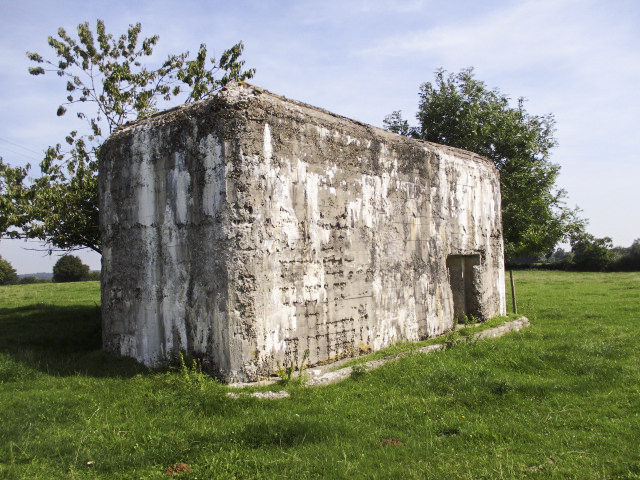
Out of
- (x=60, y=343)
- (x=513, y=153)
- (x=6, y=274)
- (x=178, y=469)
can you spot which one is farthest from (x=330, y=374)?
(x=6, y=274)

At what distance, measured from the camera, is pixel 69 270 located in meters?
30.7

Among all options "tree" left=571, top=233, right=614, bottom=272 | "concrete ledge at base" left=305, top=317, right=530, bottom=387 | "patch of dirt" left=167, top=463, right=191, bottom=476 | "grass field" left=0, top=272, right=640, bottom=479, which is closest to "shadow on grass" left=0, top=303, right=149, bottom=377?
"grass field" left=0, top=272, right=640, bottom=479

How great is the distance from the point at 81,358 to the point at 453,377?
497 cm

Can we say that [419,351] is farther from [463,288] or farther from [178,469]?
[178,469]

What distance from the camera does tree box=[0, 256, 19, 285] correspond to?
33.1 m

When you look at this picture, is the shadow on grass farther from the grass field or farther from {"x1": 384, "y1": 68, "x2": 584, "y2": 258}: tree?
{"x1": 384, "y1": 68, "x2": 584, "y2": 258}: tree

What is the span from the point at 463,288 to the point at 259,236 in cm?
521

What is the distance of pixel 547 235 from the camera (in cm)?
1334

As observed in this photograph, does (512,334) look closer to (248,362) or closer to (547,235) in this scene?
(547,235)

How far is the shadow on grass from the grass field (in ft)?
0.16

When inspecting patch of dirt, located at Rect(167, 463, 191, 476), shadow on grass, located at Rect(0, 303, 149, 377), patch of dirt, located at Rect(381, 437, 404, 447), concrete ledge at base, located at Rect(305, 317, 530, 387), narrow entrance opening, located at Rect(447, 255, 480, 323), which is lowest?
patch of dirt, located at Rect(381, 437, 404, 447)

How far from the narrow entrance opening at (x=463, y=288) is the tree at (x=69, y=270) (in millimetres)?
26343

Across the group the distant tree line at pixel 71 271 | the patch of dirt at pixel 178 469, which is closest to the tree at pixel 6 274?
the distant tree line at pixel 71 271

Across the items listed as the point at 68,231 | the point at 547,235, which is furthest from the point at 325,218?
the point at 547,235
